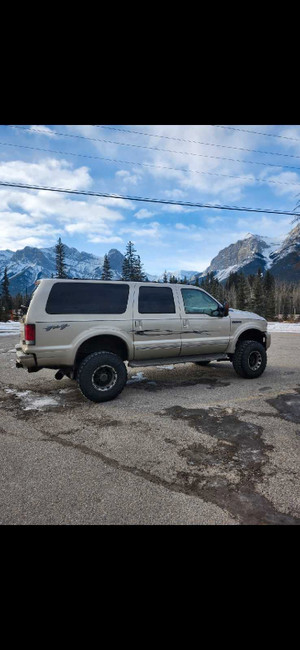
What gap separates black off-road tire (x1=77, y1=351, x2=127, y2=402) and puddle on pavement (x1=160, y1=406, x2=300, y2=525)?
1157 millimetres

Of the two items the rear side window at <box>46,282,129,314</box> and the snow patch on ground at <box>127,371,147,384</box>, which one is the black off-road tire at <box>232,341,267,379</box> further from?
the rear side window at <box>46,282,129,314</box>

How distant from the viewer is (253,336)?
6.36m

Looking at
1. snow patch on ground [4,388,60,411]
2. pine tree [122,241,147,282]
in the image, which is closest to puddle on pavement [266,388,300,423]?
snow patch on ground [4,388,60,411]

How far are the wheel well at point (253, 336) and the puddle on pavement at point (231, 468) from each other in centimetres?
270

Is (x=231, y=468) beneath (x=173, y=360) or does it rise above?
beneath

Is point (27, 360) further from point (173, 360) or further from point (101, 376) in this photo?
point (173, 360)

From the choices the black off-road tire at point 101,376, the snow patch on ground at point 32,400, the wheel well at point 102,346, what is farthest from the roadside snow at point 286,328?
the snow patch on ground at point 32,400

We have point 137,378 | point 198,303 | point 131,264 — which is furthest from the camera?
point 131,264

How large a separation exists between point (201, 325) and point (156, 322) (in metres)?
1.02

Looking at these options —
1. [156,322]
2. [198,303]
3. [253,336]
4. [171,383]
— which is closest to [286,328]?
[253,336]

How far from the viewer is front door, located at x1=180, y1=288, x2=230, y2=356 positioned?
5.46 metres

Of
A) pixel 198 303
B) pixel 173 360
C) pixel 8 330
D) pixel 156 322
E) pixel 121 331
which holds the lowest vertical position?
pixel 173 360

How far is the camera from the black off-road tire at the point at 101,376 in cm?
439
